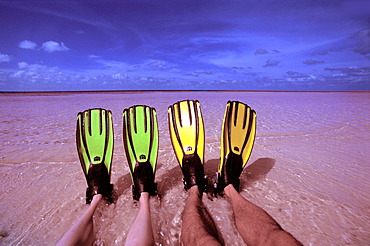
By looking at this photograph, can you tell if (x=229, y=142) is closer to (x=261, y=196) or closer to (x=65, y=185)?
(x=261, y=196)

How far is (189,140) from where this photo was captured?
2215 millimetres

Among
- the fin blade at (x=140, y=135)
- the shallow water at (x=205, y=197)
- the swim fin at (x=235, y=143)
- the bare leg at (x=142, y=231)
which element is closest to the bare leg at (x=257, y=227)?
the shallow water at (x=205, y=197)

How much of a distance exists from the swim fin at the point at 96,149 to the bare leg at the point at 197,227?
0.77m

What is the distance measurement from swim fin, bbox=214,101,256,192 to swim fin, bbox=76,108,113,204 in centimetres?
106

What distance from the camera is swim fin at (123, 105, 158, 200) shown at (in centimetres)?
182

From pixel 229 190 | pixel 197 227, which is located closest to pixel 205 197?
pixel 229 190

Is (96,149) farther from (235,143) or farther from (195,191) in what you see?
(235,143)

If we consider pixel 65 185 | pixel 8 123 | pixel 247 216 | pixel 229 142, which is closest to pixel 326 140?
pixel 229 142

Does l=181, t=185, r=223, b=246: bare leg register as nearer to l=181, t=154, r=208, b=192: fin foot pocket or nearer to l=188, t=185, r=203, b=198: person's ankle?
l=188, t=185, r=203, b=198: person's ankle

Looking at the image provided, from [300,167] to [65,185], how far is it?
2.66 meters

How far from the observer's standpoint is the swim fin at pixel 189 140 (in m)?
1.89

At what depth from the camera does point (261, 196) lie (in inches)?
71.6

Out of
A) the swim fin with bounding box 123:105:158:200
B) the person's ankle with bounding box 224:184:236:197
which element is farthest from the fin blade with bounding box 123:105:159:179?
the person's ankle with bounding box 224:184:236:197

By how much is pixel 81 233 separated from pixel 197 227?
2.40 feet
